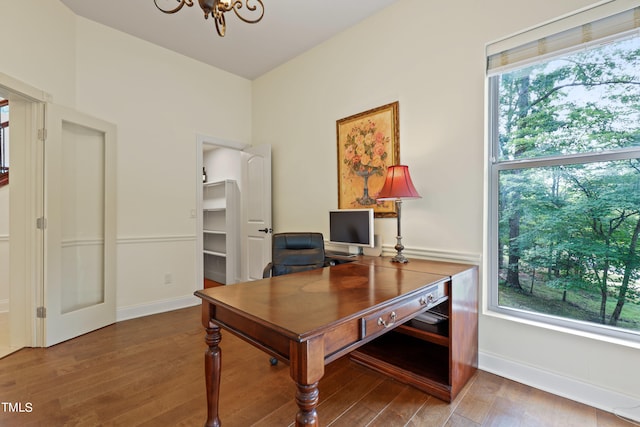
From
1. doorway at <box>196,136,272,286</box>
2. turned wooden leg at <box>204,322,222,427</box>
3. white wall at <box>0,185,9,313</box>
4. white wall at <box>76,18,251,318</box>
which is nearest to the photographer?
turned wooden leg at <box>204,322,222,427</box>

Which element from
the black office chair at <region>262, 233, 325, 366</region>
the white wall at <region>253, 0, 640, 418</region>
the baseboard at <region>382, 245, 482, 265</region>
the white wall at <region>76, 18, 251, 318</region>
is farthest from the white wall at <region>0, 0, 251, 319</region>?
the baseboard at <region>382, 245, 482, 265</region>

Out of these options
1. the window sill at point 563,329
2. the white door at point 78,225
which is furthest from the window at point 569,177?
the white door at point 78,225

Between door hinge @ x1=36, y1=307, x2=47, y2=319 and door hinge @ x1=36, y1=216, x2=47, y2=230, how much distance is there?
682mm

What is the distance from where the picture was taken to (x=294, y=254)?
102 inches

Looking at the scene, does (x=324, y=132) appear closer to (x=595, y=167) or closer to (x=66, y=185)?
(x=595, y=167)

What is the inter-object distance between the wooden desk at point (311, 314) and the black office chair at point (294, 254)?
740 millimetres

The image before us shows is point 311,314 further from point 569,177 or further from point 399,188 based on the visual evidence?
point 569,177

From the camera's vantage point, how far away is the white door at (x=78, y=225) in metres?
2.56

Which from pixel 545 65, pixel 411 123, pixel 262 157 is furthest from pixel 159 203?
pixel 545 65

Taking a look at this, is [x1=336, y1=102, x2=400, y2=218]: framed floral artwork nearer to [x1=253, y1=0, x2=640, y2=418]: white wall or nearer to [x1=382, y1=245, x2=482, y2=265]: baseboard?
[x1=253, y1=0, x2=640, y2=418]: white wall

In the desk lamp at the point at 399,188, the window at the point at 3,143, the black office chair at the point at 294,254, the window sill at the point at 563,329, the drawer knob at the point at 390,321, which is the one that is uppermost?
the window at the point at 3,143

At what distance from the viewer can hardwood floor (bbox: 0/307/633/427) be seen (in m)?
1.61

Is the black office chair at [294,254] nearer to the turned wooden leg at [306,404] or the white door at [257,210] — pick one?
the white door at [257,210]

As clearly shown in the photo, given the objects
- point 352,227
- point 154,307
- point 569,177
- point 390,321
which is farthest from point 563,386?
point 154,307
